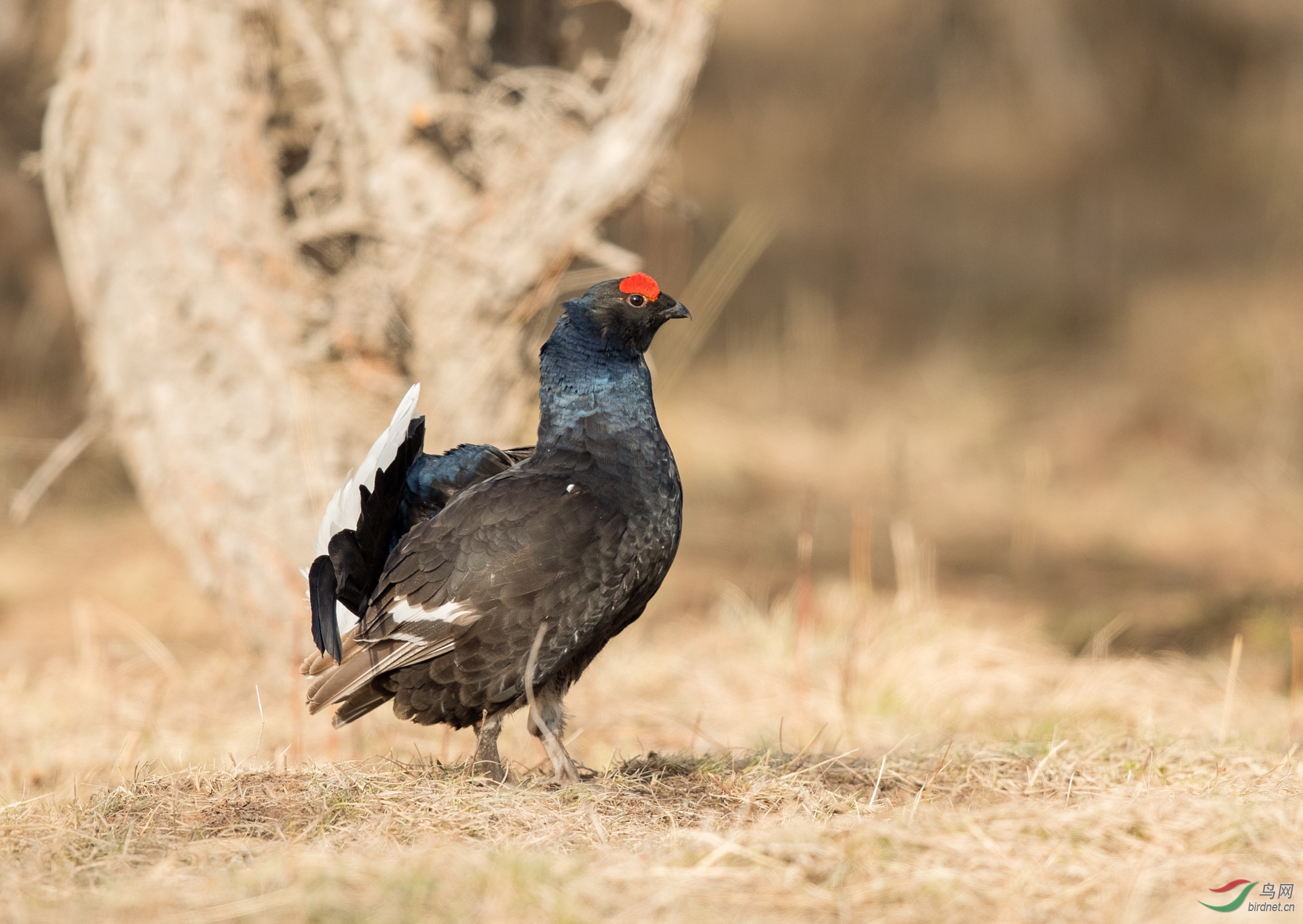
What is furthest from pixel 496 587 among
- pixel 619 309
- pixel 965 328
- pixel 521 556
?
pixel 965 328

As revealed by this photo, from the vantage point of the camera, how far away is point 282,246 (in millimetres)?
4469

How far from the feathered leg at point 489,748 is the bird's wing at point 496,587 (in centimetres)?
13

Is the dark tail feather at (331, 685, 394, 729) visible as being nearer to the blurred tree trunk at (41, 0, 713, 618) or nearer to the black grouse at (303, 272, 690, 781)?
the black grouse at (303, 272, 690, 781)

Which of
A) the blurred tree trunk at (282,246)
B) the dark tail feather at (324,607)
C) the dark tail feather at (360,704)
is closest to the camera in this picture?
the dark tail feather at (324,607)

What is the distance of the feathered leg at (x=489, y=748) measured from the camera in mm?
3207

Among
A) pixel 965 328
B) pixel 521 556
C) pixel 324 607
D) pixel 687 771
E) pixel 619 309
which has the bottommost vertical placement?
pixel 687 771

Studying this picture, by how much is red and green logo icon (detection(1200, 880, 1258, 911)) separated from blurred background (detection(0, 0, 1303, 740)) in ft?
6.83

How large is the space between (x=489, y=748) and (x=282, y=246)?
2238 mm

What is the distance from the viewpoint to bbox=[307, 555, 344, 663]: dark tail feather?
322cm

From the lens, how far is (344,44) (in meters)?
4.61

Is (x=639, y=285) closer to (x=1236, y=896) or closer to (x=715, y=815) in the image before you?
(x=715, y=815)

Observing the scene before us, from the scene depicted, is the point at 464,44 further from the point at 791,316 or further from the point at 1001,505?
the point at 791,316

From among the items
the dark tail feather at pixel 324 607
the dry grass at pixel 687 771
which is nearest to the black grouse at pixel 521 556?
the dark tail feather at pixel 324 607

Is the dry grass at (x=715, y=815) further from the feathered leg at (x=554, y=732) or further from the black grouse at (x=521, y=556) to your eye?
the black grouse at (x=521, y=556)
